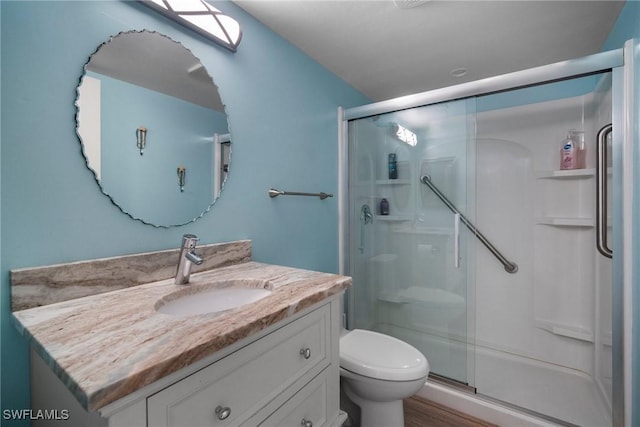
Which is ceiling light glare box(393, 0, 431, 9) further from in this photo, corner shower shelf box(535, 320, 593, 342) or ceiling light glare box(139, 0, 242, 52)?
corner shower shelf box(535, 320, 593, 342)

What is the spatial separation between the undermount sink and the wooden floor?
1.20 meters

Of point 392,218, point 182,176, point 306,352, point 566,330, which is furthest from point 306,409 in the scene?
point 566,330

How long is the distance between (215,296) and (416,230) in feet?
4.83

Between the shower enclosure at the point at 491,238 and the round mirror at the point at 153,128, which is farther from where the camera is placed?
the shower enclosure at the point at 491,238

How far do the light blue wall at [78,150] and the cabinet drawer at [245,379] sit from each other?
1.86ft

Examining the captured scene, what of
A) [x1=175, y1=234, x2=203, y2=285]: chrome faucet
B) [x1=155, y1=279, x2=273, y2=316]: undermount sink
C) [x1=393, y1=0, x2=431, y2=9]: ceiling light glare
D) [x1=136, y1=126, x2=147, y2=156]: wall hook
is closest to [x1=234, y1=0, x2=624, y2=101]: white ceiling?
[x1=393, y1=0, x2=431, y2=9]: ceiling light glare

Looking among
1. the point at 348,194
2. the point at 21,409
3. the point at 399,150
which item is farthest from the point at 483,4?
the point at 21,409

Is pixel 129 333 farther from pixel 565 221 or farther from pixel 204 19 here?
pixel 565 221

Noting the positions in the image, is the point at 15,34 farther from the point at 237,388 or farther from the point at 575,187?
the point at 575,187

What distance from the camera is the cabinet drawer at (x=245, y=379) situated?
1.80 ft

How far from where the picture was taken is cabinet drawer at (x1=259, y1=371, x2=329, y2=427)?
0.78 meters

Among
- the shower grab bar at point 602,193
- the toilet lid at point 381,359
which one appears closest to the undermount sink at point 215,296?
the toilet lid at point 381,359

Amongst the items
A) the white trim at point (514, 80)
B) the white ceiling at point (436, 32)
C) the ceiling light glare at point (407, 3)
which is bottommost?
the white trim at point (514, 80)

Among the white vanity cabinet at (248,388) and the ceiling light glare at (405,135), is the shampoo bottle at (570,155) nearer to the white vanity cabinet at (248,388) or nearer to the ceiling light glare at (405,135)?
the ceiling light glare at (405,135)
